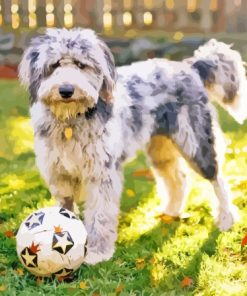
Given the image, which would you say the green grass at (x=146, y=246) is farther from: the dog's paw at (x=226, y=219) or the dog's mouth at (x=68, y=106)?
the dog's mouth at (x=68, y=106)

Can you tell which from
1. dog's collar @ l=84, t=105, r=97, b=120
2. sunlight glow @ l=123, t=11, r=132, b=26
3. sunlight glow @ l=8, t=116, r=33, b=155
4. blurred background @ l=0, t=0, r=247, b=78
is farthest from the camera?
sunlight glow @ l=123, t=11, r=132, b=26

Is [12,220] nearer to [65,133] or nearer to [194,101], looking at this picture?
[65,133]

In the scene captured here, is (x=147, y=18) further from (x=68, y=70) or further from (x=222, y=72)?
(x=68, y=70)

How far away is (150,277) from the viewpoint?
5859 mm

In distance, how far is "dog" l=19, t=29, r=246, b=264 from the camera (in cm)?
584

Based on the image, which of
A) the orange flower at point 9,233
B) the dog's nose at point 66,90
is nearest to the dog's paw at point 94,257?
the orange flower at point 9,233

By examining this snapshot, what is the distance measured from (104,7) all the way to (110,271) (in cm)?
857

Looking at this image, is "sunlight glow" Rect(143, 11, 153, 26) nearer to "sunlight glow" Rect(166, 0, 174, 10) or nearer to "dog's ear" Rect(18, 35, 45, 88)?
"sunlight glow" Rect(166, 0, 174, 10)

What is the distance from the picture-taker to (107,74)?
19.6 feet

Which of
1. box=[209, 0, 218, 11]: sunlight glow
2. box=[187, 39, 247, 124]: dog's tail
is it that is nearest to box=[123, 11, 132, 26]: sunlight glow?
box=[209, 0, 218, 11]: sunlight glow

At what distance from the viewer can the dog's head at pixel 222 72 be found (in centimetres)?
707

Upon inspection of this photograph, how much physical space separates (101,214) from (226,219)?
3.94 feet

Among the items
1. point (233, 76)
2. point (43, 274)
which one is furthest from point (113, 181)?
point (233, 76)

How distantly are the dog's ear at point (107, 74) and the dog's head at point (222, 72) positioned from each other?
4.09 ft
